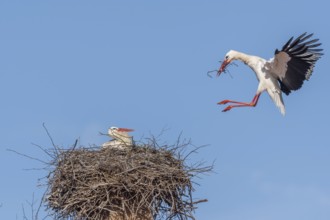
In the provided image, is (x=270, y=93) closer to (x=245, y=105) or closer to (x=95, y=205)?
(x=245, y=105)

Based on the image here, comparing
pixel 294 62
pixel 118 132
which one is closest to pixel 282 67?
pixel 294 62

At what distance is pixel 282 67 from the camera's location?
492 inches

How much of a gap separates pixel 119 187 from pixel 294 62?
136 inches

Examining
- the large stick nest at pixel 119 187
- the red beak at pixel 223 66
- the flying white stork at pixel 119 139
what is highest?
the red beak at pixel 223 66

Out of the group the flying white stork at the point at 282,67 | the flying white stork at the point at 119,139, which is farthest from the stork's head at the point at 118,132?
the flying white stork at the point at 282,67

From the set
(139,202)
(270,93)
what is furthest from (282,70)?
(139,202)

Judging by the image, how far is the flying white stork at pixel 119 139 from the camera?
1099 centimetres

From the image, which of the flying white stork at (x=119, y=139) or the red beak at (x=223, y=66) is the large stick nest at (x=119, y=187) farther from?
the red beak at (x=223, y=66)

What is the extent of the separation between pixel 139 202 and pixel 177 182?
0.49 meters

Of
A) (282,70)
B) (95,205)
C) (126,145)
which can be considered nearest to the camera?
(95,205)

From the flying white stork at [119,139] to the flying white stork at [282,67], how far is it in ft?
4.57

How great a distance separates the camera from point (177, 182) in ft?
33.4

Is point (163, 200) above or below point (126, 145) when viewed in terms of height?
below

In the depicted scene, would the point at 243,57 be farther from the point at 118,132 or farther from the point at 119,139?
the point at 119,139
